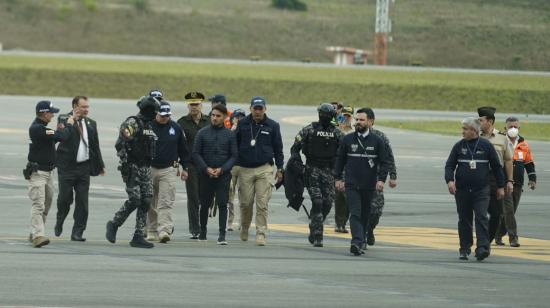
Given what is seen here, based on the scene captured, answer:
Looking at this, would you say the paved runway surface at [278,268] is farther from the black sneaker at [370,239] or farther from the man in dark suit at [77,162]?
the man in dark suit at [77,162]

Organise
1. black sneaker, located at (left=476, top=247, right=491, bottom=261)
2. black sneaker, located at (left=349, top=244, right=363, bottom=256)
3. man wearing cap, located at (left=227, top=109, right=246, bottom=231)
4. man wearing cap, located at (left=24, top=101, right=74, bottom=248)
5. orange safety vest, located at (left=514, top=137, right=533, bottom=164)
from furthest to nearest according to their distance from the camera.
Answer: man wearing cap, located at (left=227, top=109, right=246, bottom=231) < orange safety vest, located at (left=514, top=137, right=533, bottom=164) < man wearing cap, located at (left=24, top=101, right=74, bottom=248) < black sneaker, located at (left=349, top=244, right=363, bottom=256) < black sneaker, located at (left=476, top=247, right=491, bottom=261)

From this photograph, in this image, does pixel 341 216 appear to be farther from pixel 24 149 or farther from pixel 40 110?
pixel 24 149

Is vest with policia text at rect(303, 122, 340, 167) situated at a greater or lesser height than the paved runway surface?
greater

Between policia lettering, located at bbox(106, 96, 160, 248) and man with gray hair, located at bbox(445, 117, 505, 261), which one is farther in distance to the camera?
policia lettering, located at bbox(106, 96, 160, 248)

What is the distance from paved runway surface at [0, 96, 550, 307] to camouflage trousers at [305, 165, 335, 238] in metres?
0.51

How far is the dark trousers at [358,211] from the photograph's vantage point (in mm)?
16188

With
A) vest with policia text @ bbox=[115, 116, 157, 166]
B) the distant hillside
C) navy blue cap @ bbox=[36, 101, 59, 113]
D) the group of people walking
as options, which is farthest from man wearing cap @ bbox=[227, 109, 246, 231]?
the distant hillside

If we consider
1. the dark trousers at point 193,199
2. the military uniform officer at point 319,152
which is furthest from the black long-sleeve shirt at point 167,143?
the military uniform officer at point 319,152

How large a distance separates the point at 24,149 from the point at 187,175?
17.5 m

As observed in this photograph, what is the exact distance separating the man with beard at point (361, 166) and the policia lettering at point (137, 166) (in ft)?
8.00

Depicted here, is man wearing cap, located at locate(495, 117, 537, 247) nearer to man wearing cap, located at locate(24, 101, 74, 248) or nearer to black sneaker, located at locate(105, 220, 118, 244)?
black sneaker, located at locate(105, 220, 118, 244)

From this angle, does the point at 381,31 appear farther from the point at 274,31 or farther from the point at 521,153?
the point at 521,153

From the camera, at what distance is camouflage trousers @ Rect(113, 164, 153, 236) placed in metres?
16.4

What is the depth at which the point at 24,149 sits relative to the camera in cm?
3400
